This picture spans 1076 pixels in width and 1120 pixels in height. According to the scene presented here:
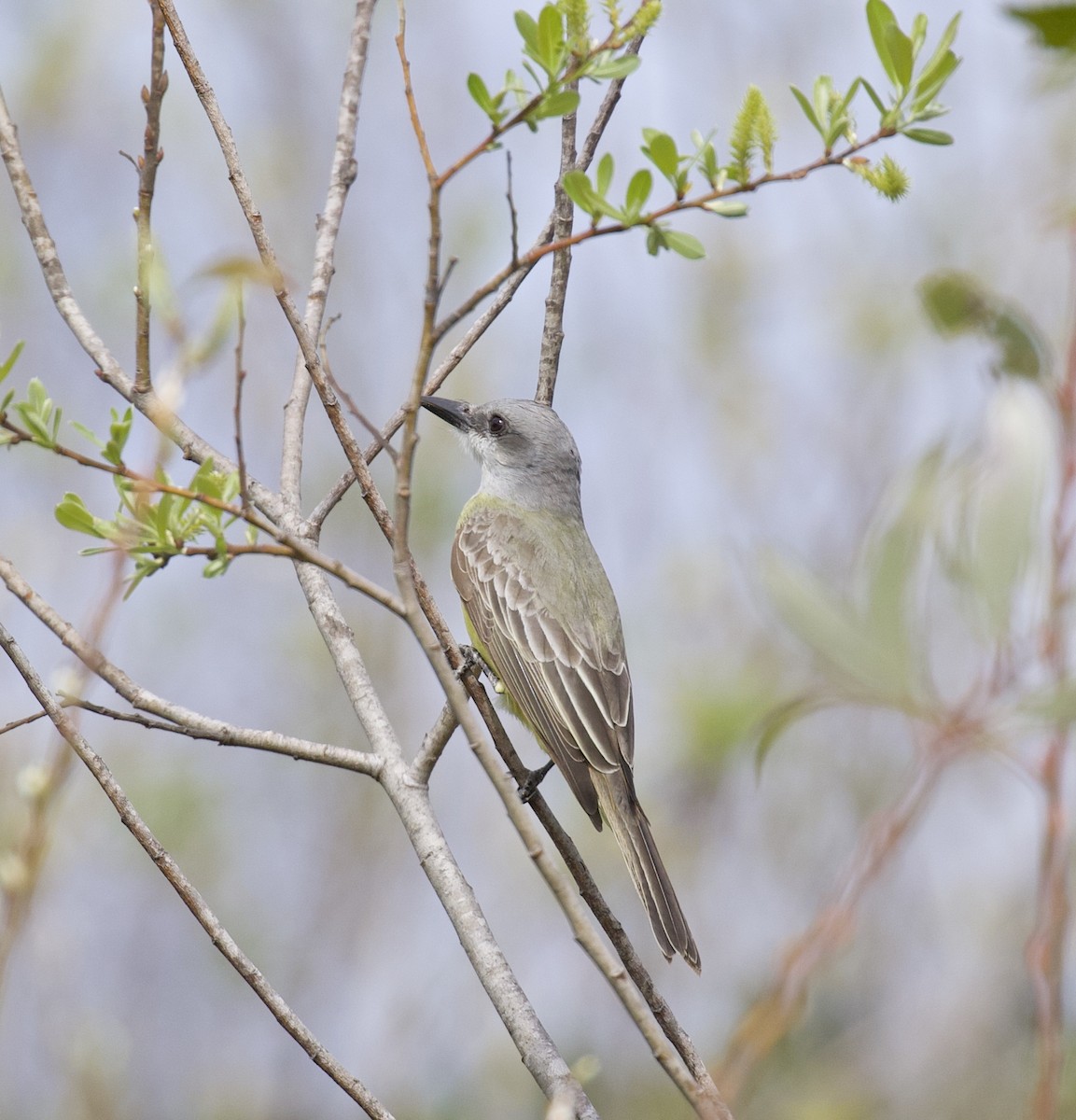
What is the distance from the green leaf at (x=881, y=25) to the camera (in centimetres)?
202

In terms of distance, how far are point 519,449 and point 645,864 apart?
229 cm

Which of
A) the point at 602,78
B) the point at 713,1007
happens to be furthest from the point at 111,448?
the point at 713,1007

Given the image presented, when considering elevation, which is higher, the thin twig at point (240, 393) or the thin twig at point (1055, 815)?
the thin twig at point (240, 393)

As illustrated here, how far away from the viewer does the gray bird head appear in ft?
20.0

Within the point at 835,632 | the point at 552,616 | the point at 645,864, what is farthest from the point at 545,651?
the point at 835,632

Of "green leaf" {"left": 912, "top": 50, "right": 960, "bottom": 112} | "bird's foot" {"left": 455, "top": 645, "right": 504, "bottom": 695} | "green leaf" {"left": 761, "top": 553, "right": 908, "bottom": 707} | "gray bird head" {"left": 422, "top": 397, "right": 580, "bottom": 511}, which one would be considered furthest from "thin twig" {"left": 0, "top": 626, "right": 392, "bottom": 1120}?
"gray bird head" {"left": 422, "top": 397, "right": 580, "bottom": 511}

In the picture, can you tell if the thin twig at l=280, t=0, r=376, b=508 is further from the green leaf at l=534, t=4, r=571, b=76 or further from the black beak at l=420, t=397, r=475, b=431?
the black beak at l=420, t=397, r=475, b=431

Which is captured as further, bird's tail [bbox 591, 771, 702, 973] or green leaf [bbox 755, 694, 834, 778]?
bird's tail [bbox 591, 771, 702, 973]

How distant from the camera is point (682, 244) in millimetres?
2311

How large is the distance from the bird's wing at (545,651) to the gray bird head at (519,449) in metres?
0.27

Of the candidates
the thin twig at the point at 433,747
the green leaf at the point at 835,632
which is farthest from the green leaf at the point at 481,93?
the thin twig at the point at 433,747

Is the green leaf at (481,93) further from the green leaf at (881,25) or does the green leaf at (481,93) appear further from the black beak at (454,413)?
the black beak at (454,413)

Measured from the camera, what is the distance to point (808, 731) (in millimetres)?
8242

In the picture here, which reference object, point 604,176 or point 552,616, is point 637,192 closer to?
point 604,176
